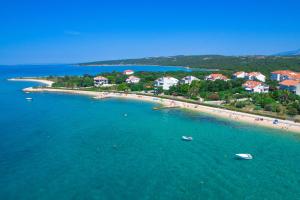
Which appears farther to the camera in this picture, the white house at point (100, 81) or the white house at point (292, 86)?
the white house at point (100, 81)

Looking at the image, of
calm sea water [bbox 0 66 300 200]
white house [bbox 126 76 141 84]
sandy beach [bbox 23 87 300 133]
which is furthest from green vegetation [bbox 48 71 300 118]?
calm sea water [bbox 0 66 300 200]

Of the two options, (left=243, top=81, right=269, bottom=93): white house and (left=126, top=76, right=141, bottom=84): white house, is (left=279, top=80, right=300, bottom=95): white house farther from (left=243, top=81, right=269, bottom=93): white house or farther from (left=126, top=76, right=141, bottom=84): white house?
(left=126, top=76, right=141, bottom=84): white house

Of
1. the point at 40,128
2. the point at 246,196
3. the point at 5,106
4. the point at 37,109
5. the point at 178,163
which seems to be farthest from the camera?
the point at 5,106

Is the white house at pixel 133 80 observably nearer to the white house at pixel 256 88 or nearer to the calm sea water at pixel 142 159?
the white house at pixel 256 88

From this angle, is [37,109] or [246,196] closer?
[246,196]

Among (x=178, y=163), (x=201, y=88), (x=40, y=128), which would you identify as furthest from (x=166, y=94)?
(x=178, y=163)

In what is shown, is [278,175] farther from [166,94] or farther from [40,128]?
[166,94]

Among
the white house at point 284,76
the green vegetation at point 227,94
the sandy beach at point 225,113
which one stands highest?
the white house at point 284,76

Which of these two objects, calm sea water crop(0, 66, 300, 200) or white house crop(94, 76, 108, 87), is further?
white house crop(94, 76, 108, 87)

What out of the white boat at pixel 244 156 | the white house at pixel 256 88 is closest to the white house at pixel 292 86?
the white house at pixel 256 88
